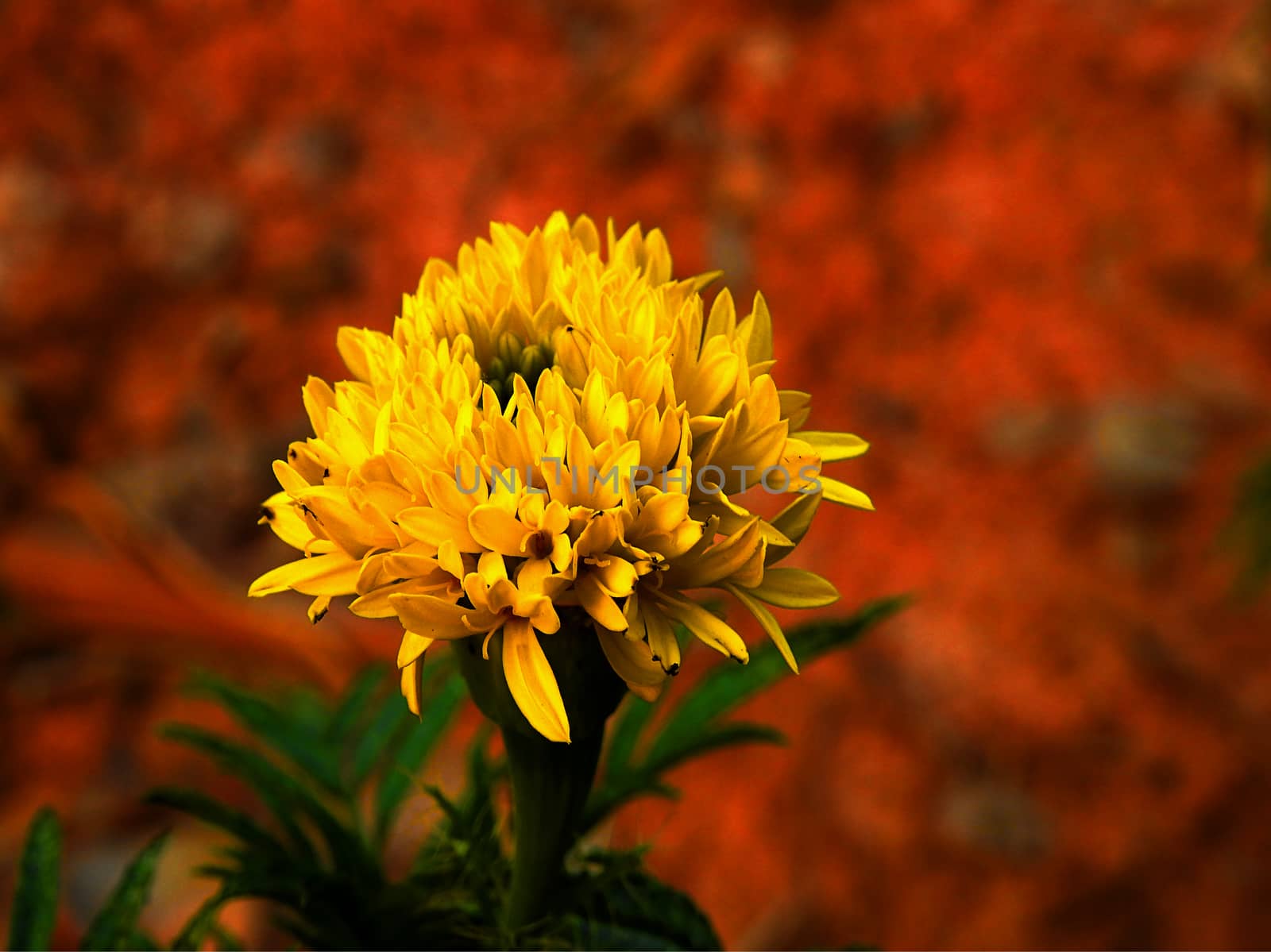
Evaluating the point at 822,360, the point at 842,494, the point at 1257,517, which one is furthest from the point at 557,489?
the point at 822,360

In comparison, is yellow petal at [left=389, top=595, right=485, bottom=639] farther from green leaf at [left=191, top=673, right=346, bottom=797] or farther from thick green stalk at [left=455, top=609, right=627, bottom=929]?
green leaf at [left=191, top=673, right=346, bottom=797]

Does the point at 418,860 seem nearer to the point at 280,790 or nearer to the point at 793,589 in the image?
the point at 280,790

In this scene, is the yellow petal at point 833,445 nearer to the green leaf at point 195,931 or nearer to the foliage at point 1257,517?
the green leaf at point 195,931

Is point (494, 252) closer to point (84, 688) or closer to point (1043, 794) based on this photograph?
point (1043, 794)

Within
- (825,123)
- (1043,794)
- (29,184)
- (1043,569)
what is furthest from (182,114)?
(1043,794)

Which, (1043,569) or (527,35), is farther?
(527,35)

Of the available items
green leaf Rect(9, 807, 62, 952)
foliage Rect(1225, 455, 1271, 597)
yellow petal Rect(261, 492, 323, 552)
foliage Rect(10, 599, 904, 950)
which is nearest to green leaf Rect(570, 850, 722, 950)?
foliage Rect(10, 599, 904, 950)
